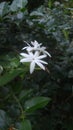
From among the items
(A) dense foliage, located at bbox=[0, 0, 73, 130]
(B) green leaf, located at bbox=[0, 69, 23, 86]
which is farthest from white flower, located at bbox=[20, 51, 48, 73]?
(A) dense foliage, located at bbox=[0, 0, 73, 130]

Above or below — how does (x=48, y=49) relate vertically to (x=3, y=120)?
above

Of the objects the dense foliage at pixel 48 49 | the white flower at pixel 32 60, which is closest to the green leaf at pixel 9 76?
the white flower at pixel 32 60

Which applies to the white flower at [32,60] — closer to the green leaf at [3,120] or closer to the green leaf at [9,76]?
the green leaf at [9,76]

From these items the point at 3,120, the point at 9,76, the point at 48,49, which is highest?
the point at 48,49

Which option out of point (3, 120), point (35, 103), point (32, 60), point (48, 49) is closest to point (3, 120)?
point (3, 120)

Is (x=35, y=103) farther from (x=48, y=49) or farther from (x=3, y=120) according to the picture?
(x=48, y=49)

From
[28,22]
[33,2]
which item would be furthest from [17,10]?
[33,2]

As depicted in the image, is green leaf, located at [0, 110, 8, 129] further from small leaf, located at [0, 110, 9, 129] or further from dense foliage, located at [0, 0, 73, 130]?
dense foliage, located at [0, 0, 73, 130]

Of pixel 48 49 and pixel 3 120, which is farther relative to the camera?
pixel 48 49

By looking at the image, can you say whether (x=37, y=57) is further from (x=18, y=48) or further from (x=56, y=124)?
(x=56, y=124)
